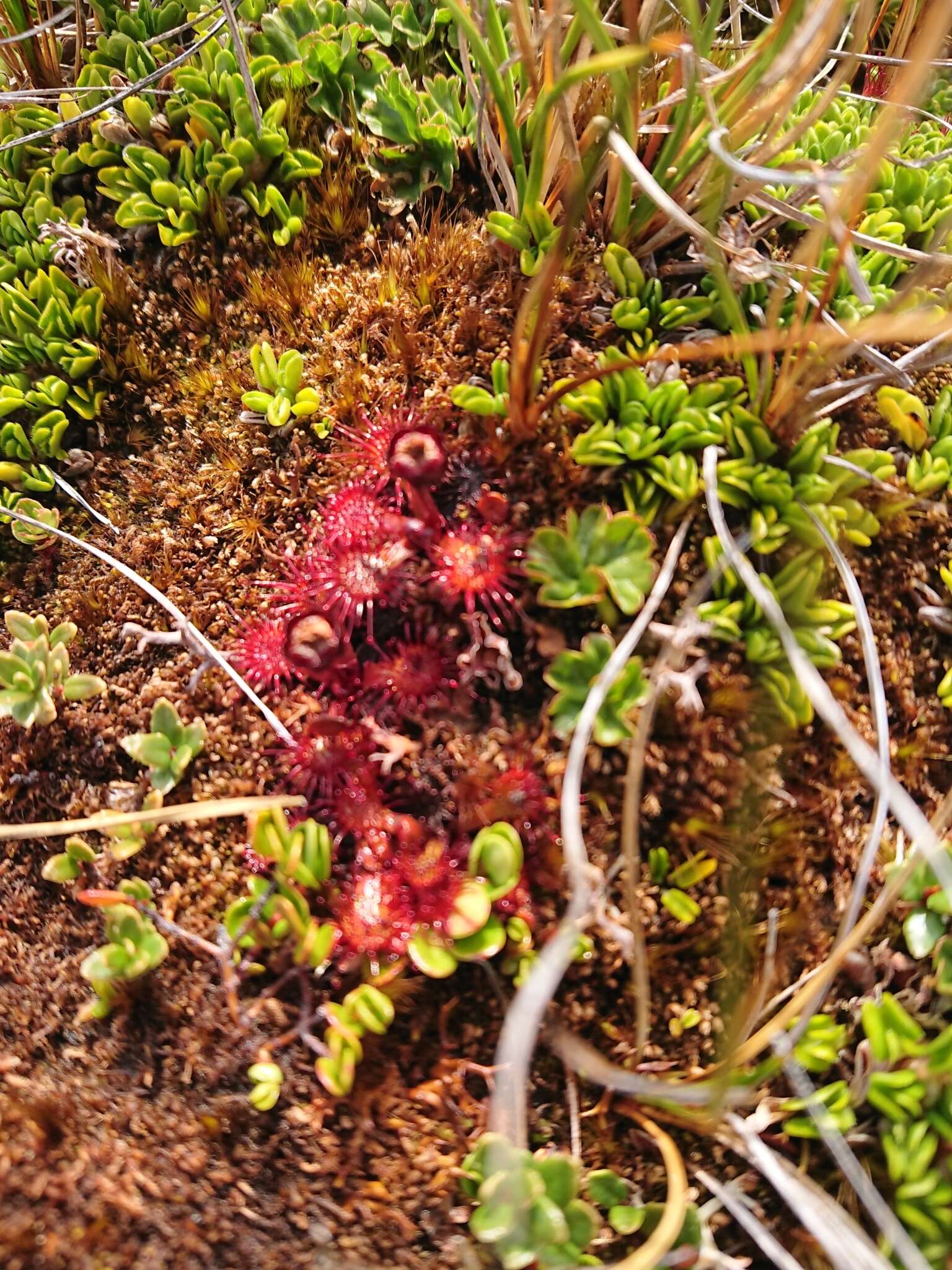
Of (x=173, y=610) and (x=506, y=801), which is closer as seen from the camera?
(x=506, y=801)

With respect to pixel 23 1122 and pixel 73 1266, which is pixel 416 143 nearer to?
pixel 23 1122

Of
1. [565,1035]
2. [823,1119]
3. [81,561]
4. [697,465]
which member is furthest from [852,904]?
[81,561]

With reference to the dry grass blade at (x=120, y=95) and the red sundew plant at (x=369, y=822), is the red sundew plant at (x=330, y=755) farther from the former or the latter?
the dry grass blade at (x=120, y=95)

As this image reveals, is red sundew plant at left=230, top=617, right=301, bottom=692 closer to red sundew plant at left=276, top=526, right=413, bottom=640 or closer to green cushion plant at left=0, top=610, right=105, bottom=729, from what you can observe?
red sundew plant at left=276, top=526, right=413, bottom=640

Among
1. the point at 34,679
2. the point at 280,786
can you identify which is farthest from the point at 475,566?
the point at 34,679

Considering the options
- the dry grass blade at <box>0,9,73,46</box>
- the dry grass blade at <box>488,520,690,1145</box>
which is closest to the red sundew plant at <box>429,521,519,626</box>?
the dry grass blade at <box>488,520,690,1145</box>

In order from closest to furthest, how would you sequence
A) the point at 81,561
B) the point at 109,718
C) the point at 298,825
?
the point at 298,825 → the point at 109,718 → the point at 81,561

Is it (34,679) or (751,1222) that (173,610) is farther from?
(751,1222)
